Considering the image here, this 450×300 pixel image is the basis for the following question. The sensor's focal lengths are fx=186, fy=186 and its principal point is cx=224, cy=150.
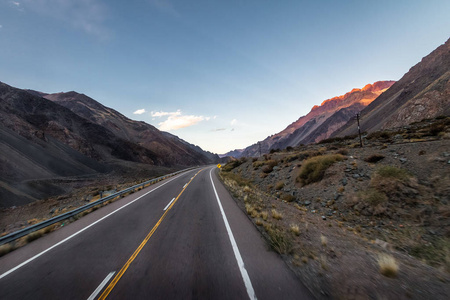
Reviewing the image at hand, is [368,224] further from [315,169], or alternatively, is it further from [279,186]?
[279,186]

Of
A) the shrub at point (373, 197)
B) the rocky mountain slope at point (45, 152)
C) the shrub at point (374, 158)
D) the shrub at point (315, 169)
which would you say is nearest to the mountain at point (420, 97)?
the shrub at point (374, 158)

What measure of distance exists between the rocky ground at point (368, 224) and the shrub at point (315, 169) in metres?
0.07

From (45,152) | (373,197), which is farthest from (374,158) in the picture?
(45,152)

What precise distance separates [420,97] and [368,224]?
81.1m

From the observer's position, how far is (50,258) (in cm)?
505

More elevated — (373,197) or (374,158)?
(374,158)

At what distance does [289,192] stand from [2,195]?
2966 centimetres

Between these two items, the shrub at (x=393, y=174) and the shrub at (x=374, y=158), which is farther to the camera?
the shrub at (x=374, y=158)

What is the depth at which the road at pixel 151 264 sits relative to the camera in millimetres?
3565

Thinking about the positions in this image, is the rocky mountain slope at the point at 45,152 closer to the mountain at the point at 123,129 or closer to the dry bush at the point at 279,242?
the mountain at the point at 123,129

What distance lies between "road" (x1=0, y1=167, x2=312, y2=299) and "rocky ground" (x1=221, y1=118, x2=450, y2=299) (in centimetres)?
75

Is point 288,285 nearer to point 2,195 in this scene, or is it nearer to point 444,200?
point 444,200

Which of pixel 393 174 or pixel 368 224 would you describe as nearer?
pixel 368 224

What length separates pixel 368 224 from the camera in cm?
844
